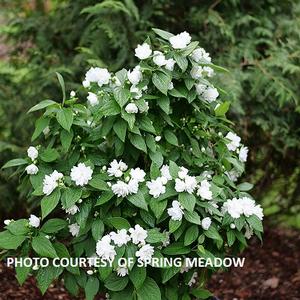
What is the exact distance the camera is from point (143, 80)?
2.10 m

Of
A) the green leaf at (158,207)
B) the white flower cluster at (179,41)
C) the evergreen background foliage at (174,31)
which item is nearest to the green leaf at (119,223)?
the green leaf at (158,207)

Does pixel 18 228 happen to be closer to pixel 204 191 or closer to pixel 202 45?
pixel 204 191

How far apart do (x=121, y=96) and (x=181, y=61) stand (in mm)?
259

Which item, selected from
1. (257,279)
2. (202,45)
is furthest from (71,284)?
(202,45)

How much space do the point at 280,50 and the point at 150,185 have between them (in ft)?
5.84

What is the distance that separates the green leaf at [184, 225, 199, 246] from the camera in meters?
2.02

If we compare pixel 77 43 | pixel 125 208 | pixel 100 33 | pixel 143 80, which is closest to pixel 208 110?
pixel 143 80

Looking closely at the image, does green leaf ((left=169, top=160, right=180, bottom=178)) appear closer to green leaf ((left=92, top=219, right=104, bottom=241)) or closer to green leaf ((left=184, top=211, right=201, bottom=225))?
green leaf ((left=184, top=211, right=201, bottom=225))

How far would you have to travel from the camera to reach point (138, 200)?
6.54 ft

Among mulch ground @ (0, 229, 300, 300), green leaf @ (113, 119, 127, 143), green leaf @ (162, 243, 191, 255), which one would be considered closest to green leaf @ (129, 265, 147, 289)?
green leaf @ (162, 243, 191, 255)

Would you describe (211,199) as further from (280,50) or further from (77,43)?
(77,43)

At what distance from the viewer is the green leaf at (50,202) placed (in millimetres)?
1929

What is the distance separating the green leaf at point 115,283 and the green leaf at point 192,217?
0.31 m

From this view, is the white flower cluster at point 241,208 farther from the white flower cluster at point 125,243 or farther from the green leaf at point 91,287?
the green leaf at point 91,287
